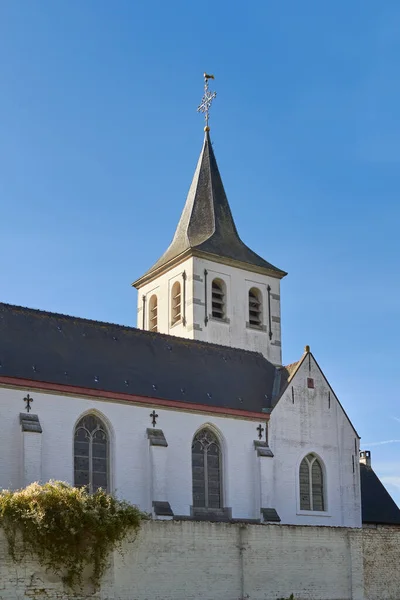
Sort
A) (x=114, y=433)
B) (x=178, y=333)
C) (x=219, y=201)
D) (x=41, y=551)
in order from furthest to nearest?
1. (x=219, y=201)
2. (x=178, y=333)
3. (x=114, y=433)
4. (x=41, y=551)

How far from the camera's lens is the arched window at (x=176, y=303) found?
135 ft

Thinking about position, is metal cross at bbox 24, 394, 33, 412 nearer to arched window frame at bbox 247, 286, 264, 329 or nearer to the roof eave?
the roof eave

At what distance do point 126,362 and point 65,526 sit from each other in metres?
10.5

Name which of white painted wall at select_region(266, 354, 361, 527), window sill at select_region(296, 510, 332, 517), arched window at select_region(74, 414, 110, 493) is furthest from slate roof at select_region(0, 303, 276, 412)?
window sill at select_region(296, 510, 332, 517)

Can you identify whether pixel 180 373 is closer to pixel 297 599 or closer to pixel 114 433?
pixel 114 433

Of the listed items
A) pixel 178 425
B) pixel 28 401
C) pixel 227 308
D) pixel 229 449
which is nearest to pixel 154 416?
pixel 178 425

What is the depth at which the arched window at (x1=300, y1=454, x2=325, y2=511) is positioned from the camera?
32.8 metres

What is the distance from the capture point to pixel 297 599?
26.2 meters

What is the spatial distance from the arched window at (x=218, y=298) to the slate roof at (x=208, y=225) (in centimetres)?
133

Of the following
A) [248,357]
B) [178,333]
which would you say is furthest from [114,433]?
[178,333]

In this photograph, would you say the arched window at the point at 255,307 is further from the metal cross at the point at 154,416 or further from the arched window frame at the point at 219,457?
the metal cross at the point at 154,416

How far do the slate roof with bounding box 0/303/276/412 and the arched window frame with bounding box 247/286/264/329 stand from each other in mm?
5878

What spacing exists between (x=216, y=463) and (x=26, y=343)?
25.5ft

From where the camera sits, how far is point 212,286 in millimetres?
40875
